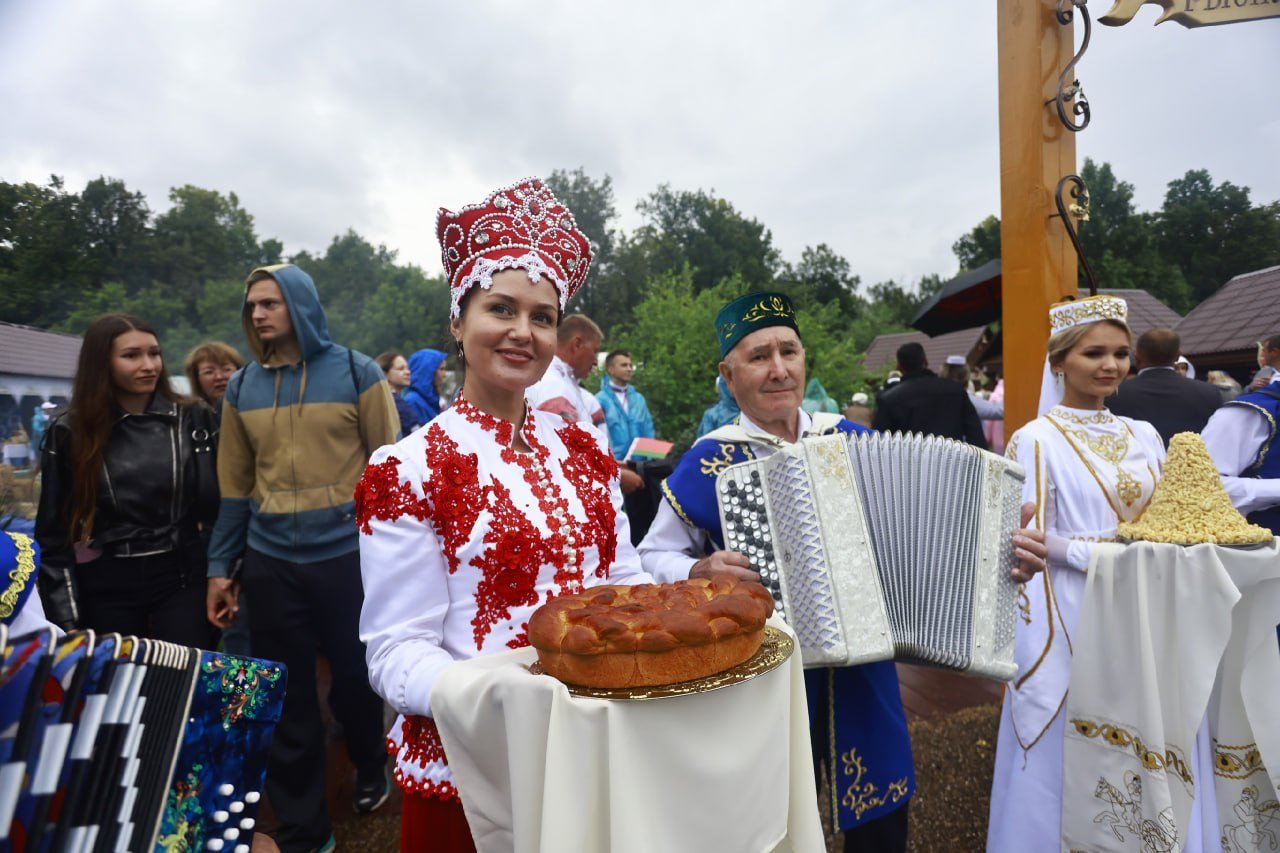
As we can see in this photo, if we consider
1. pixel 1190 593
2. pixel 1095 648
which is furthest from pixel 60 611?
pixel 1190 593

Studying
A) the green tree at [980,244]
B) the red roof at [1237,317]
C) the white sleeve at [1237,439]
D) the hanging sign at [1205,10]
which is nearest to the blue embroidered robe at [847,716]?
the white sleeve at [1237,439]

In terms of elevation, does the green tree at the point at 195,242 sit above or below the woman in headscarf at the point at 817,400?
above

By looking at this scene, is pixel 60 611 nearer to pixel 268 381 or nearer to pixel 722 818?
pixel 268 381

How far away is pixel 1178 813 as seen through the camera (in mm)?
2234

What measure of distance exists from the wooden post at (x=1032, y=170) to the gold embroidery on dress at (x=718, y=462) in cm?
211

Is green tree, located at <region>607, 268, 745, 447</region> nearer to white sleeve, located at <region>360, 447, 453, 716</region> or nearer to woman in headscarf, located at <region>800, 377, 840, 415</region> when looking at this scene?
woman in headscarf, located at <region>800, 377, 840, 415</region>

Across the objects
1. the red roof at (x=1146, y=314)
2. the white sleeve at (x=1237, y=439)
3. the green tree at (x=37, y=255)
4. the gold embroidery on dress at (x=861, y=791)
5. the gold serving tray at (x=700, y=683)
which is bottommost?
the gold embroidery on dress at (x=861, y=791)

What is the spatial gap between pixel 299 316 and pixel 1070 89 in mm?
3891

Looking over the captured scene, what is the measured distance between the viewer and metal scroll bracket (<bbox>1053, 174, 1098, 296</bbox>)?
3137mm

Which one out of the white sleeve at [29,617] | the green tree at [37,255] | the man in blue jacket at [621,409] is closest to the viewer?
the white sleeve at [29,617]

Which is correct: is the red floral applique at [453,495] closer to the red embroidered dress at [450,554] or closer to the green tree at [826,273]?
the red embroidered dress at [450,554]

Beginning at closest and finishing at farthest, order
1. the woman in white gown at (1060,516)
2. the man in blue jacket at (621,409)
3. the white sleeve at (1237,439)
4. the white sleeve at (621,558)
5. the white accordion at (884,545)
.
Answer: the white sleeve at (621,558) < the white accordion at (884,545) < the woman in white gown at (1060,516) < the white sleeve at (1237,439) < the man in blue jacket at (621,409)

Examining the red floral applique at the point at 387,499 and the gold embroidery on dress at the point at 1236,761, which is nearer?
the red floral applique at the point at 387,499

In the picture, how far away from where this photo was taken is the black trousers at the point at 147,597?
2.72 metres
